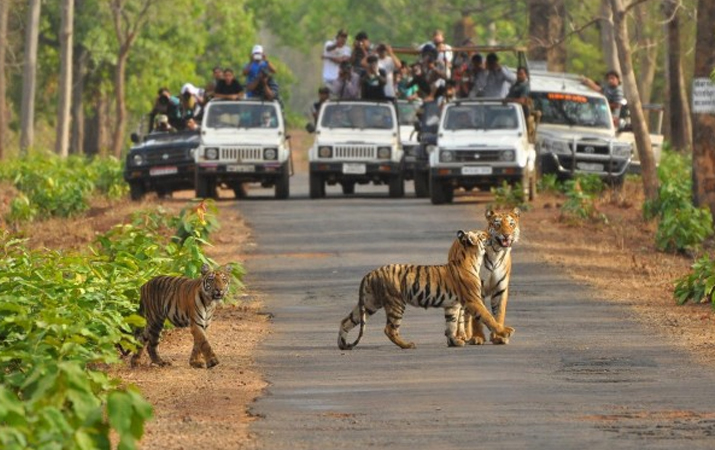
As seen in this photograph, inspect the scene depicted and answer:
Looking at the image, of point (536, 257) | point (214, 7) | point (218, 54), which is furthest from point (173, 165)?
point (218, 54)

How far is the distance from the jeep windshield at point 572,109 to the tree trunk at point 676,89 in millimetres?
8666

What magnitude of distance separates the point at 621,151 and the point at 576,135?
0.87 metres

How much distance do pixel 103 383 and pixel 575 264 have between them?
47.2ft

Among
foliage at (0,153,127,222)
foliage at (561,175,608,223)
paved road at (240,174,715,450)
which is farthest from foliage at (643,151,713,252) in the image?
foliage at (0,153,127,222)

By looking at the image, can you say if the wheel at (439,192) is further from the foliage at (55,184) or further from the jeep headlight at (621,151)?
the foliage at (55,184)

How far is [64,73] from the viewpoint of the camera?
5962cm

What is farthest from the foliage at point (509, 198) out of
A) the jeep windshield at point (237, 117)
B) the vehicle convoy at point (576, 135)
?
the jeep windshield at point (237, 117)

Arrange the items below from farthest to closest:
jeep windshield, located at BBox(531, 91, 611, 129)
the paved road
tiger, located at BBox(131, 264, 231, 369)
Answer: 1. jeep windshield, located at BBox(531, 91, 611, 129)
2. tiger, located at BBox(131, 264, 231, 369)
3. the paved road

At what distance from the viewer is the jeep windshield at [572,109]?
3994 centimetres

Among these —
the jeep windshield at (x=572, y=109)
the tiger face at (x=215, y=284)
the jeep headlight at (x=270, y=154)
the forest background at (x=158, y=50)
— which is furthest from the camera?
the forest background at (x=158, y=50)

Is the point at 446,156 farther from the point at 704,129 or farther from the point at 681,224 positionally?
the point at 681,224

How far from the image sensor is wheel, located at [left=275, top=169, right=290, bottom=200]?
38312mm

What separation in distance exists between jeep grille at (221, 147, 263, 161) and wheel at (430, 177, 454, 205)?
3357 mm

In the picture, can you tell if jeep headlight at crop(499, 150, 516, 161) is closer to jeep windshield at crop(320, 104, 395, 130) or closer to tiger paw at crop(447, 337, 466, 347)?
jeep windshield at crop(320, 104, 395, 130)
